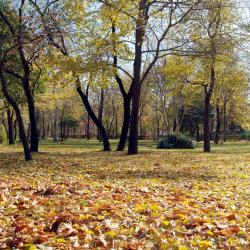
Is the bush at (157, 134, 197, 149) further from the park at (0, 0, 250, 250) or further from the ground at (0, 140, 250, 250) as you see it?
the ground at (0, 140, 250, 250)

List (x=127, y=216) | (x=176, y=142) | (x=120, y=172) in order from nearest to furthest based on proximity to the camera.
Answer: (x=127, y=216), (x=120, y=172), (x=176, y=142)

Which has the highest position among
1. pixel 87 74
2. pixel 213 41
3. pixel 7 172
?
pixel 213 41

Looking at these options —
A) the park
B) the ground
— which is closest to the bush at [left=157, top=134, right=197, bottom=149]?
the park

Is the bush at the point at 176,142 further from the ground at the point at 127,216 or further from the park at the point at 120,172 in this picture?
the ground at the point at 127,216

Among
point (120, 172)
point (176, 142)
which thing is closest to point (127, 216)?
point (120, 172)

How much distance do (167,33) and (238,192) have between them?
11835 millimetres

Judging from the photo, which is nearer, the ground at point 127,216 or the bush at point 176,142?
the ground at point 127,216

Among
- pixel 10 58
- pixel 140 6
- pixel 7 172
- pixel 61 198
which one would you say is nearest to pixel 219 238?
pixel 61 198

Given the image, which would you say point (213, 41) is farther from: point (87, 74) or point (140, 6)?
point (87, 74)

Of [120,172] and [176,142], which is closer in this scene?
[120,172]

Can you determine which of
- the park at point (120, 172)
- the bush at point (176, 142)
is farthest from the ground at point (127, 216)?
the bush at point (176, 142)

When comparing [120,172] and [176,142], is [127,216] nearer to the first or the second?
[120,172]

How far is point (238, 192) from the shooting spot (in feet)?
23.6

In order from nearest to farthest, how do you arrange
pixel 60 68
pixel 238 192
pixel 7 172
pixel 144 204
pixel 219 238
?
1. pixel 219 238
2. pixel 144 204
3. pixel 238 192
4. pixel 7 172
5. pixel 60 68
